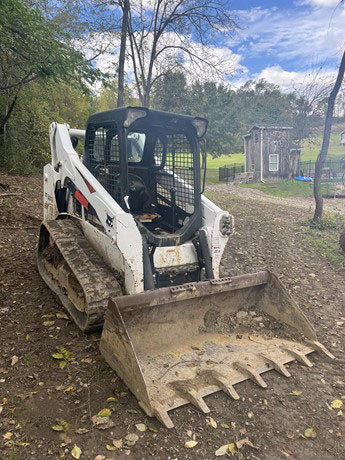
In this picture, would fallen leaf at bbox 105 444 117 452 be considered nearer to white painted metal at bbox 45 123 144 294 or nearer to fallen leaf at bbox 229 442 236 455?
fallen leaf at bbox 229 442 236 455

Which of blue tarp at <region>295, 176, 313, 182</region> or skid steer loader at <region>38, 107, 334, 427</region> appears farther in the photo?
blue tarp at <region>295, 176, 313, 182</region>

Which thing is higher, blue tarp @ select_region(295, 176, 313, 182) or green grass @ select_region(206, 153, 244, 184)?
green grass @ select_region(206, 153, 244, 184)

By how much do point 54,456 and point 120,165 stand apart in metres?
2.72

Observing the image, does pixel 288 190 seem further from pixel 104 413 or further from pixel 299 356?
pixel 104 413

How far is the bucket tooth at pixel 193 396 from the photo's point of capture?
3.00 m

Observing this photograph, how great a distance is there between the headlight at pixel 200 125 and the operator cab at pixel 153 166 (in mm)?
11

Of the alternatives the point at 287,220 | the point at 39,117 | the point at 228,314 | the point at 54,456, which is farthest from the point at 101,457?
the point at 39,117

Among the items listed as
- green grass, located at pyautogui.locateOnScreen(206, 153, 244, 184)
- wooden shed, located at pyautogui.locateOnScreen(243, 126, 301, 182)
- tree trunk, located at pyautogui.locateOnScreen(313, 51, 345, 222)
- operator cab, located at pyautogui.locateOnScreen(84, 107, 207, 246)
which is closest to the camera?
operator cab, located at pyautogui.locateOnScreen(84, 107, 207, 246)

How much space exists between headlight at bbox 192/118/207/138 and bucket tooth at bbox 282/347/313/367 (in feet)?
8.35

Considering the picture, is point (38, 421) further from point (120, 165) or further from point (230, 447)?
point (120, 165)

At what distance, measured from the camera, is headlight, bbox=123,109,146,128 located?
3914mm

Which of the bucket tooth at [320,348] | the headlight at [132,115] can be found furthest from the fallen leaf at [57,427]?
the headlight at [132,115]

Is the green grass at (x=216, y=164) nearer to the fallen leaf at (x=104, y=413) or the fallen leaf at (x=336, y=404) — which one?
the fallen leaf at (x=336, y=404)

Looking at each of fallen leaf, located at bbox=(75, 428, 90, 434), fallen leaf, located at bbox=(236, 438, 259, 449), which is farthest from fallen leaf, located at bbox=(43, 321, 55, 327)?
fallen leaf, located at bbox=(236, 438, 259, 449)
